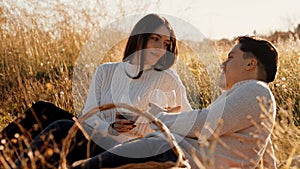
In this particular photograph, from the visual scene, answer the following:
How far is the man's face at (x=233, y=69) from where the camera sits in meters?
2.88

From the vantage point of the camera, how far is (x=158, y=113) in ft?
9.55

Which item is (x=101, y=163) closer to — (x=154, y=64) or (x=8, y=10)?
(x=154, y=64)

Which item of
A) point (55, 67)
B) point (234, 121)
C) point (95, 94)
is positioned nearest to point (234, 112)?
point (234, 121)

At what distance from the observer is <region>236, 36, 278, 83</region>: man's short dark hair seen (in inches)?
114

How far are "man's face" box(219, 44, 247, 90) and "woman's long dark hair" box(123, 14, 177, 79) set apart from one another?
623 millimetres

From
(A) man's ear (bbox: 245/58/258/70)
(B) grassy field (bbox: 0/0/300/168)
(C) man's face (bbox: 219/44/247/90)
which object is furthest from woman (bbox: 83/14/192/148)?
(B) grassy field (bbox: 0/0/300/168)

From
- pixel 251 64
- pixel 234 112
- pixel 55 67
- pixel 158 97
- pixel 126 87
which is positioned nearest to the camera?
pixel 234 112

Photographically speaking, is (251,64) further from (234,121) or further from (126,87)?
(126,87)

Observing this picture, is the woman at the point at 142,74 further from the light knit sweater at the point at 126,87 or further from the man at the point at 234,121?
the man at the point at 234,121

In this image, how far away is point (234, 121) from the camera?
8.85 feet

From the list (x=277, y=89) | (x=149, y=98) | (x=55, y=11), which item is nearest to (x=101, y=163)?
(x=149, y=98)

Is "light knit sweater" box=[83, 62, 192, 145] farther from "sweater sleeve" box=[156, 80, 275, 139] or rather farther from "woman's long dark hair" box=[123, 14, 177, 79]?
"sweater sleeve" box=[156, 80, 275, 139]

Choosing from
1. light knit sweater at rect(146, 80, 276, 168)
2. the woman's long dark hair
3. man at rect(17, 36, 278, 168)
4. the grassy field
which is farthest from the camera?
the grassy field

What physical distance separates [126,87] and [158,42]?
0.35 meters
